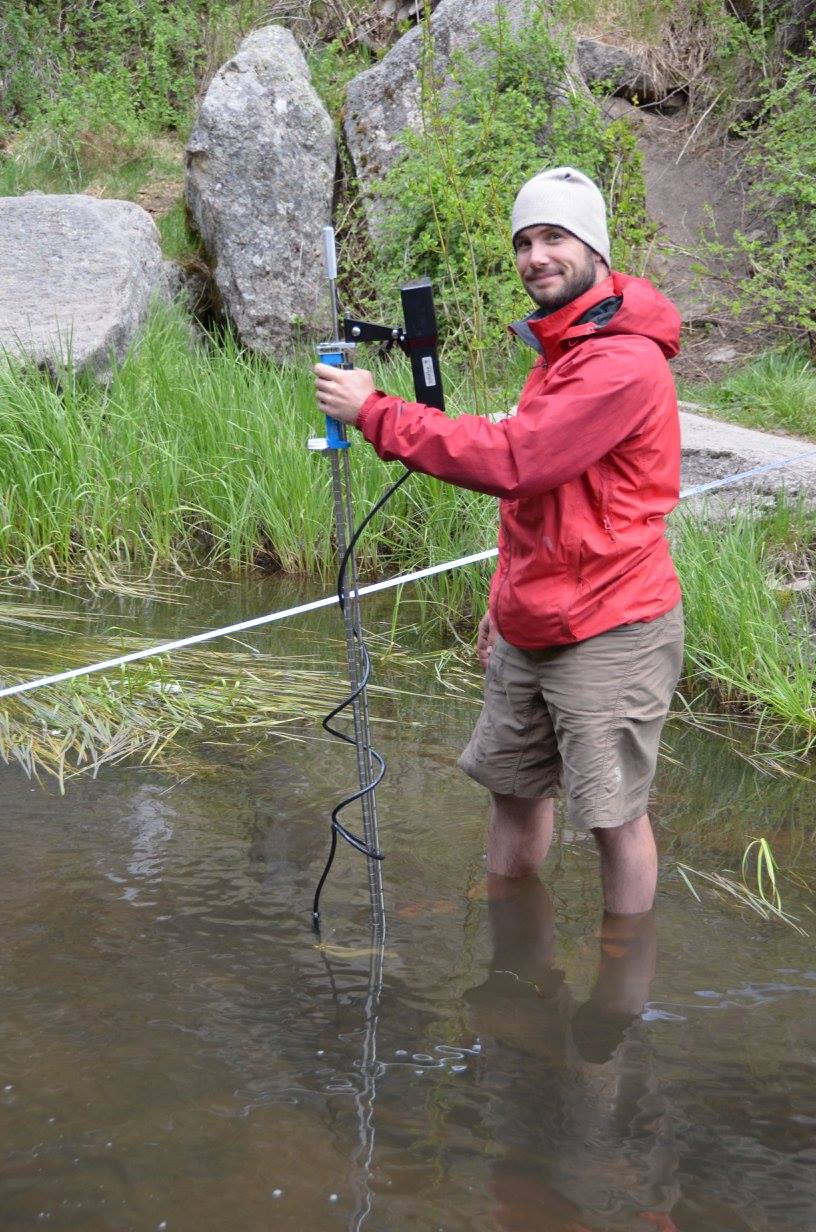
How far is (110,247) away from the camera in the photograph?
7.47m

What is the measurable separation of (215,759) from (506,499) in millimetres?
1843

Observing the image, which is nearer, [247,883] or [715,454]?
[247,883]

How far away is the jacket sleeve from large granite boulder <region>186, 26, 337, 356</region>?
5881mm

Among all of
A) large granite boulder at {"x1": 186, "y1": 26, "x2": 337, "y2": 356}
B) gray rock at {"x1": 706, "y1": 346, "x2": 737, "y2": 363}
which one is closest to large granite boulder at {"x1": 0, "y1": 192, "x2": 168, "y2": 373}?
large granite boulder at {"x1": 186, "y1": 26, "x2": 337, "y2": 356}

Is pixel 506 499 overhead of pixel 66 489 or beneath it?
overhead

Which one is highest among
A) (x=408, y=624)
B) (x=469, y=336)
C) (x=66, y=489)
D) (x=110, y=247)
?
(x=110, y=247)

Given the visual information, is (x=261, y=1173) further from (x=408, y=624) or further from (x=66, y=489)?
(x=66, y=489)

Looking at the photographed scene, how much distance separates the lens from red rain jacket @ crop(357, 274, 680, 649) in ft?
7.86

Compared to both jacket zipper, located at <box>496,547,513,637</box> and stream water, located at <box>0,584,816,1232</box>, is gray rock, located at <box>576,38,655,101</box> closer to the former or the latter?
stream water, located at <box>0,584,816,1232</box>

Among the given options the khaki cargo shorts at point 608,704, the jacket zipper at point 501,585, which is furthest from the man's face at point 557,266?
the khaki cargo shorts at point 608,704

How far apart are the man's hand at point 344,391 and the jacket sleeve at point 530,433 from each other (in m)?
0.02

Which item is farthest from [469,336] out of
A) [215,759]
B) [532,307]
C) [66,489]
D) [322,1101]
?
[322,1101]

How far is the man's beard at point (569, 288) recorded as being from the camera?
2578 millimetres

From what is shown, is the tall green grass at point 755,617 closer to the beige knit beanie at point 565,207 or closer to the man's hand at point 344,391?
the beige knit beanie at point 565,207
